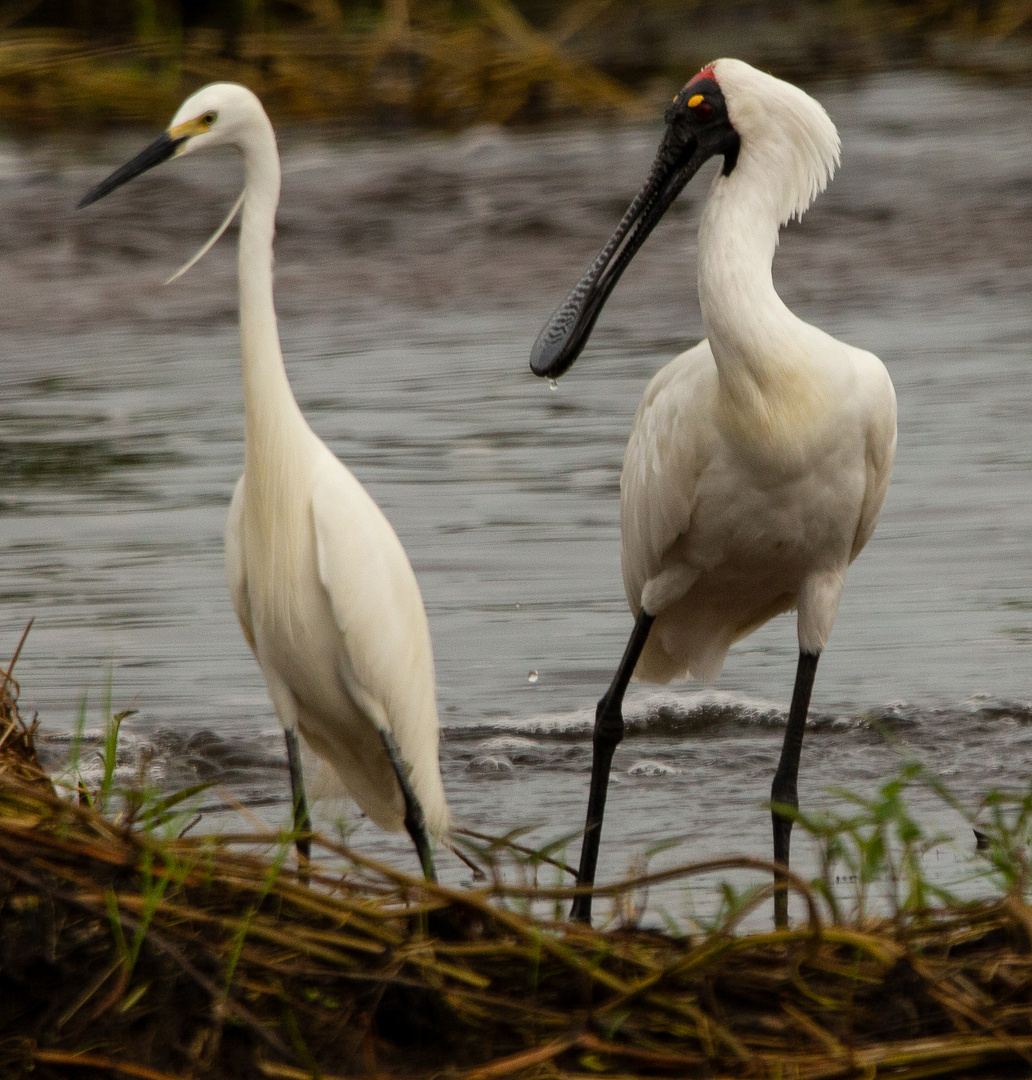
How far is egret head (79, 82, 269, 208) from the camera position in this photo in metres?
4.32

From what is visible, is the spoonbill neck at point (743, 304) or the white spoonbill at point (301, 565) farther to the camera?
the spoonbill neck at point (743, 304)

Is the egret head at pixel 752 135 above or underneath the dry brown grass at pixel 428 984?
A: above

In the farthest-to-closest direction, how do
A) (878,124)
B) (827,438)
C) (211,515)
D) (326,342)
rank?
1. (878,124)
2. (326,342)
3. (211,515)
4. (827,438)

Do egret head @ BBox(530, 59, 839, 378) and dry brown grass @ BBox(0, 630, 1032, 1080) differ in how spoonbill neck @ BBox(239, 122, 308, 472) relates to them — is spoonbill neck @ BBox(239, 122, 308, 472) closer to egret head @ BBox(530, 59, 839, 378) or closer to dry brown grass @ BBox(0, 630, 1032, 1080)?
egret head @ BBox(530, 59, 839, 378)

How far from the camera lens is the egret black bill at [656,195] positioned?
4.57 meters

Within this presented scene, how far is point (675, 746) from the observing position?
5672 millimetres

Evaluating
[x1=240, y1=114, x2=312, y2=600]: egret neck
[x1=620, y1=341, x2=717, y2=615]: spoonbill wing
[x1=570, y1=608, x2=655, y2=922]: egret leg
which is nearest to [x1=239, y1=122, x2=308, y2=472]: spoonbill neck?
[x1=240, y1=114, x2=312, y2=600]: egret neck

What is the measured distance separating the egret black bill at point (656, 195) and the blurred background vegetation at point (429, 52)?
11.9m

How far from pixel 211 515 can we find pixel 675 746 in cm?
254

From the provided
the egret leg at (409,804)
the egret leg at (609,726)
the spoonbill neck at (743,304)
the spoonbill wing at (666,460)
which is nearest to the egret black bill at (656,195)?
the spoonbill neck at (743,304)

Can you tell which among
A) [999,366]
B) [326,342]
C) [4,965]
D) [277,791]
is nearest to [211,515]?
[277,791]

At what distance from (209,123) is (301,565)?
98 cm

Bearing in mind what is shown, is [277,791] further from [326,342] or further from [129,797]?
[326,342]

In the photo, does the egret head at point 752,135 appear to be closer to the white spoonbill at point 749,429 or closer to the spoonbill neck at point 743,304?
the white spoonbill at point 749,429
